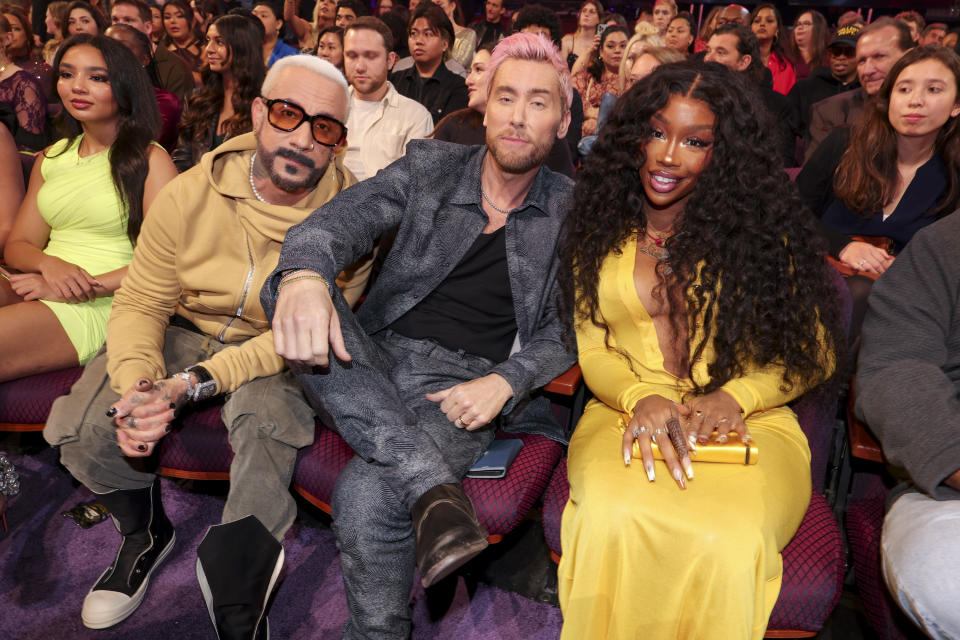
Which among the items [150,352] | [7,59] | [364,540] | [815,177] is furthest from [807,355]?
[7,59]

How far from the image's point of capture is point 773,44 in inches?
250

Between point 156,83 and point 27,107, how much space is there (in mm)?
1140

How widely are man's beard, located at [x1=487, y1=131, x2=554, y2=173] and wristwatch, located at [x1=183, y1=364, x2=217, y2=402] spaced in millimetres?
1069

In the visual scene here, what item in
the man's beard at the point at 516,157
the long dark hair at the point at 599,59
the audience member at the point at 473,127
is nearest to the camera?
the man's beard at the point at 516,157

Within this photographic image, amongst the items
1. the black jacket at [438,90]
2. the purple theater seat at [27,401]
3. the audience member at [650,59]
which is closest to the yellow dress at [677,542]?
the purple theater seat at [27,401]

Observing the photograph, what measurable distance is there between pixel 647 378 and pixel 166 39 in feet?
20.6

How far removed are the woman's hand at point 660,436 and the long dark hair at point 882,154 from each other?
1.70 m

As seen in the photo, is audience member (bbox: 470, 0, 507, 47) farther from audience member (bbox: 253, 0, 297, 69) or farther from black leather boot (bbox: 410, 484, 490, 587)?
black leather boot (bbox: 410, 484, 490, 587)

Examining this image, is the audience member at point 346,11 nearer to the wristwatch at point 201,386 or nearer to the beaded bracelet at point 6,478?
the wristwatch at point 201,386

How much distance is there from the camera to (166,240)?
2.34m

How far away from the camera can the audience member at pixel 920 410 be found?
1.53 m

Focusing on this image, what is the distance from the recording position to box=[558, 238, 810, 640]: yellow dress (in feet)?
5.18

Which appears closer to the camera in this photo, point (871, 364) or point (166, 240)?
point (871, 364)

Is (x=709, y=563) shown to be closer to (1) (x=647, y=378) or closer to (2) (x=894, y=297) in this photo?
(1) (x=647, y=378)
